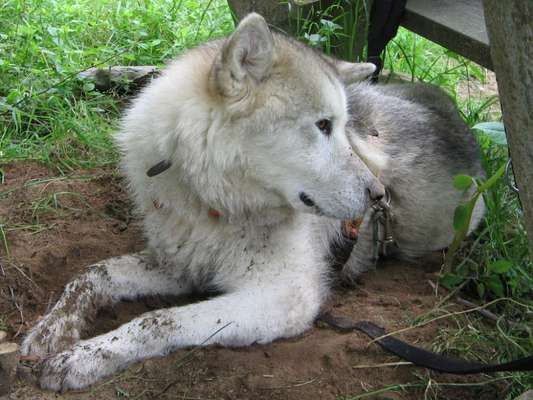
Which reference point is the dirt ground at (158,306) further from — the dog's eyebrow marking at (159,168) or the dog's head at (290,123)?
the dog's eyebrow marking at (159,168)

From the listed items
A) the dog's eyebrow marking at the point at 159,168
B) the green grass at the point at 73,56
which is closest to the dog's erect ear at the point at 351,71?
the dog's eyebrow marking at the point at 159,168

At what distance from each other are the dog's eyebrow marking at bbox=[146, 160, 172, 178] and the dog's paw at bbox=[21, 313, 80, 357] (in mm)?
630

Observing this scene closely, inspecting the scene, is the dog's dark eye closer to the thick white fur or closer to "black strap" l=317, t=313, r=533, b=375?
the thick white fur

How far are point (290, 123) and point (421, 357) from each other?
3.13ft

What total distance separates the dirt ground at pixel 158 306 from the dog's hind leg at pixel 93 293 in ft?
0.21

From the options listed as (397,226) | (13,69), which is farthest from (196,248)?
(13,69)

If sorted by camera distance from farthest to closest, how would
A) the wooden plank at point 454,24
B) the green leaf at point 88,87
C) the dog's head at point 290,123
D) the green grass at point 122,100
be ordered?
the green leaf at point 88,87
the wooden plank at point 454,24
the green grass at point 122,100
the dog's head at point 290,123

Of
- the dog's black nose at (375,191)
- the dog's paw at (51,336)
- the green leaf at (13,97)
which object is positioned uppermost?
the dog's black nose at (375,191)

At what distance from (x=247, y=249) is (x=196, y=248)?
0.70ft

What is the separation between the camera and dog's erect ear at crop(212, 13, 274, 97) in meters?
2.43

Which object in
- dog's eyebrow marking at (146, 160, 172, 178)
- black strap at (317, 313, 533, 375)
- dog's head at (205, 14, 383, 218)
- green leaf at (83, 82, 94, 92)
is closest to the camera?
black strap at (317, 313, 533, 375)

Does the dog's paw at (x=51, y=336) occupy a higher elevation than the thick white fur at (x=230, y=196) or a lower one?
lower

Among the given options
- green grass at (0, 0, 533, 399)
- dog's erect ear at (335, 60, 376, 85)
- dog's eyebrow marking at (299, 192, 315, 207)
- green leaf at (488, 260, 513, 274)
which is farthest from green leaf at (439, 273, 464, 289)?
dog's erect ear at (335, 60, 376, 85)

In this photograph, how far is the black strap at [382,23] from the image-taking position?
13.3 ft
